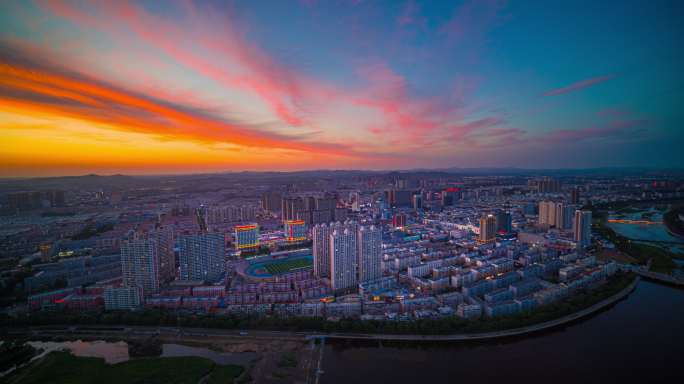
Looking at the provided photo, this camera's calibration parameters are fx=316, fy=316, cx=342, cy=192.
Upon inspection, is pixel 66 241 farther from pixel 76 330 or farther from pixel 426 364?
pixel 426 364

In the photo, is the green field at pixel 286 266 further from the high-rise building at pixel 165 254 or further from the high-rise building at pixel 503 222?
the high-rise building at pixel 503 222

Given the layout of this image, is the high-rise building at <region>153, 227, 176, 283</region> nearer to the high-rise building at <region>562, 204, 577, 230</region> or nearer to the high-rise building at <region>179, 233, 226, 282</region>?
the high-rise building at <region>179, 233, 226, 282</region>

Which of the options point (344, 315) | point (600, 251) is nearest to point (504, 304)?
point (344, 315)

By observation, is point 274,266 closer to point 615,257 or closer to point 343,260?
point 343,260

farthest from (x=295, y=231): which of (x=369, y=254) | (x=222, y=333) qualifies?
(x=222, y=333)

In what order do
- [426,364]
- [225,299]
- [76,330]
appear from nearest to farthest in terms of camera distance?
1. [426,364]
2. [76,330]
3. [225,299]

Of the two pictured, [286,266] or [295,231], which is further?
[295,231]
